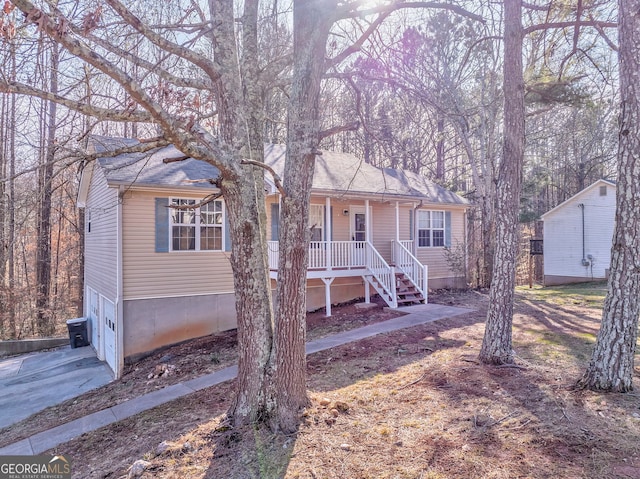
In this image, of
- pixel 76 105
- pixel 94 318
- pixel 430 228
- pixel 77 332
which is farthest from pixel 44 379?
pixel 430 228

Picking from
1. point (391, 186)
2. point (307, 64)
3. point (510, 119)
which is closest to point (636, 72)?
point (510, 119)

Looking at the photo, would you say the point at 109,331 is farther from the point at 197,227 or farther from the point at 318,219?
the point at 318,219

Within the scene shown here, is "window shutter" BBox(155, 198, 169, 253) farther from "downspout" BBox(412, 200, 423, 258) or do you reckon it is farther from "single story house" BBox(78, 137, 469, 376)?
"downspout" BBox(412, 200, 423, 258)

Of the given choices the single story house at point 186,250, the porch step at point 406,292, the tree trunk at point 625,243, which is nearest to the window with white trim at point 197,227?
the single story house at point 186,250

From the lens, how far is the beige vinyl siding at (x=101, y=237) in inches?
367

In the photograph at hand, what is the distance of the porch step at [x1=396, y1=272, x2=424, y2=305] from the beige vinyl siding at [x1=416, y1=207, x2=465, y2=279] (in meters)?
2.06

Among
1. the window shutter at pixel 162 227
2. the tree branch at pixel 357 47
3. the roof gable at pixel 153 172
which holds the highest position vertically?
the tree branch at pixel 357 47

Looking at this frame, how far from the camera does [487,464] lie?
111 inches

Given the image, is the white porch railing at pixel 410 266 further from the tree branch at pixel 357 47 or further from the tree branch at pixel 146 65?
the tree branch at pixel 146 65

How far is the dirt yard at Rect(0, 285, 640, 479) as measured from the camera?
2902 mm

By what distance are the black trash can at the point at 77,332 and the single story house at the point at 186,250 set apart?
0.34 m

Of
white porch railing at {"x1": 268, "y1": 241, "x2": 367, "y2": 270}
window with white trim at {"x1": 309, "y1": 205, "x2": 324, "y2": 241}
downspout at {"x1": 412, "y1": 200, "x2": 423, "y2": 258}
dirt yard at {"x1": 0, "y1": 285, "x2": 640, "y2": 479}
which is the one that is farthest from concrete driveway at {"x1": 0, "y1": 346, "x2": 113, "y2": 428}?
downspout at {"x1": 412, "y1": 200, "x2": 423, "y2": 258}

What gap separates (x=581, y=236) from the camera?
1678cm

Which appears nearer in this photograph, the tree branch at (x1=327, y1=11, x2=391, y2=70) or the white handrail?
the tree branch at (x1=327, y1=11, x2=391, y2=70)
